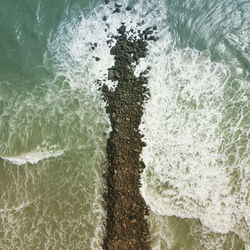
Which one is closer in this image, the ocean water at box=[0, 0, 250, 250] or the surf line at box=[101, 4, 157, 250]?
the surf line at box=[101, 4, 157, 250]

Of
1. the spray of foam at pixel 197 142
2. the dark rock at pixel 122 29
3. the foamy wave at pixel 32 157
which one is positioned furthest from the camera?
the dark rock at pixel 122 29

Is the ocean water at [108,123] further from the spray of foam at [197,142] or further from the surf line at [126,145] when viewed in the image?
the surf line at [126,145]

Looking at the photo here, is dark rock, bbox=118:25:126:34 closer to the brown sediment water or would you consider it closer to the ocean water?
the brown sediment water

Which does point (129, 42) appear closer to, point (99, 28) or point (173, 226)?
point (99, 28)

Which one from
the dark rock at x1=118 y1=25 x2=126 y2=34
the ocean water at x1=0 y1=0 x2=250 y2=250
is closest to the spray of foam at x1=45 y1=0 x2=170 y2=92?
the ocean water at x1=0 y1=0 x2=250 y2=250

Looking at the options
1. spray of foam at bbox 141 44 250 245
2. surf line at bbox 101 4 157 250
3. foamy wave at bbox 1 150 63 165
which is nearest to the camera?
surf line at bbox 101 4 157 250

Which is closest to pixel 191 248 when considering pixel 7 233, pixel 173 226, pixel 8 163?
pixel 173 226

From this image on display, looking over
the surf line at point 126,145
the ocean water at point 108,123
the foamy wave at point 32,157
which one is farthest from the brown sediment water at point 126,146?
the foamy wave at point 32,157
